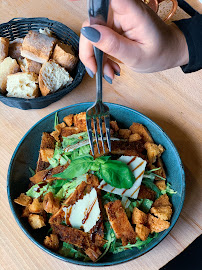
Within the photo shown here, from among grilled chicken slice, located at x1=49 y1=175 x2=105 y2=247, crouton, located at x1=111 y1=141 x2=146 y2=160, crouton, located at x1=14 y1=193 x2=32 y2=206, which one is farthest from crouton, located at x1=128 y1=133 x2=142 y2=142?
crouton, located at x1=14 y1=193 x2=32 y2=206

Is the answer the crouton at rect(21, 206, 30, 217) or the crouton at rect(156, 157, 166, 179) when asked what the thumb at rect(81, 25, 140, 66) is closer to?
the crouton at rect(156, 157, 166, 179)

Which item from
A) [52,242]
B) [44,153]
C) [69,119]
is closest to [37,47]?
[69,119]

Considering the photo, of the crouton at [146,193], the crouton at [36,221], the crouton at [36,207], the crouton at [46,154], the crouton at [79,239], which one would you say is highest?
the crouton at [146,193]

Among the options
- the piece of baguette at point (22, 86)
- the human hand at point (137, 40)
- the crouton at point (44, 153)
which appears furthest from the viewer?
the piece of baguette at point (22, 86)

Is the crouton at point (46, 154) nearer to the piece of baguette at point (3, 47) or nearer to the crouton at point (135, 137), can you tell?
the crouton at point (135, 137)

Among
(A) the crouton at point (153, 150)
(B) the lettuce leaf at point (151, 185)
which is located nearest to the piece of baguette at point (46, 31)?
(A) the crouton at point (153, 150)

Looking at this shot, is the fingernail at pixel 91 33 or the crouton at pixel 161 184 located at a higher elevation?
the fingernail at pixel 91 33

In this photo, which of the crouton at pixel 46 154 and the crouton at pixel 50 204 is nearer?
the crouton at pixel 50 204
